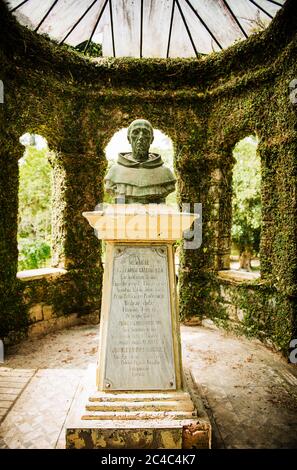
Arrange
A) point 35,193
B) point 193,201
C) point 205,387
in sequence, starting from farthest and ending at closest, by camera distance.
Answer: point 35,193 < point 193,201 < point 205,387

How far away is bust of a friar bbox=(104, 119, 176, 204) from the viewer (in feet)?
10.3

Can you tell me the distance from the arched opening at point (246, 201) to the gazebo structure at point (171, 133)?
3.83 meters

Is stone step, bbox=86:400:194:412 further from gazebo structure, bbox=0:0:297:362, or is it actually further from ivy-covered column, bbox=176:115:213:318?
ivy-covered column, bbox=176:115:213:318

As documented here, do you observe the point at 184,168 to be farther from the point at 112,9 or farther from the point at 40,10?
the point at 40,10

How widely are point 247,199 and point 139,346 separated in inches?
338

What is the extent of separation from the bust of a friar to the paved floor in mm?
2313

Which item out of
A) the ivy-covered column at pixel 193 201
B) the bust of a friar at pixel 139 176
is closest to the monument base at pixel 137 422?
the bust of a friar at pixel 139 176

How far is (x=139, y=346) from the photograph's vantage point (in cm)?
279

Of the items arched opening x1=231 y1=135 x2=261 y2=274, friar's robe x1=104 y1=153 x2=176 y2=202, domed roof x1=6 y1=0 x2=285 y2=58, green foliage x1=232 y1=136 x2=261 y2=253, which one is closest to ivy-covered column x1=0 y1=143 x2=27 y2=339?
domed roof x1=6 y1=0 x2=285 y2=58

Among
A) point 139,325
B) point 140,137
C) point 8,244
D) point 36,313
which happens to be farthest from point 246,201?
point 139,325

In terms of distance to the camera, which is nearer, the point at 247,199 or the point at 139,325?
the point at 139,325

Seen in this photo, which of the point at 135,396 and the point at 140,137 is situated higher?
the point at 140,137

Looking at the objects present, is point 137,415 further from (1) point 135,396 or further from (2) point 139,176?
(2) point 139,176

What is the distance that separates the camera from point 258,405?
3557 millimetres
